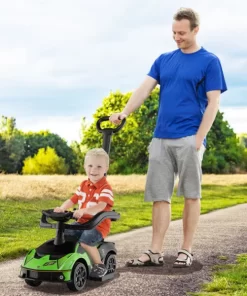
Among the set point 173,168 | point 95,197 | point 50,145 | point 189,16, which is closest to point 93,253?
point 95,197

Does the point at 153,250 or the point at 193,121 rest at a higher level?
the point at 193,121

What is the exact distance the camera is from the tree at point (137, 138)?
43.6 meters

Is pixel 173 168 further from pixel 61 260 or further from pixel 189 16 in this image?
pixel 61 260

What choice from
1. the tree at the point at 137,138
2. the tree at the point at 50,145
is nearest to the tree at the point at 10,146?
the tree at the point at 50,145

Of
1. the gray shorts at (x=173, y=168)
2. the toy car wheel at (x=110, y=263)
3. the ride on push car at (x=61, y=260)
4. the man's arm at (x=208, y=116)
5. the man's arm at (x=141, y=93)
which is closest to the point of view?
the ride on push car at (x=61, y=260)

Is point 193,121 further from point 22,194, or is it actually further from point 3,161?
point 3,161

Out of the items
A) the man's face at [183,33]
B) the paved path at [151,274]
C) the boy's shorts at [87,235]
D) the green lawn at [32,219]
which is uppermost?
the man's face at [183,33]

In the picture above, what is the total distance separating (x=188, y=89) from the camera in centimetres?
641

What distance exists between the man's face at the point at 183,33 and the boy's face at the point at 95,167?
1.51 metres

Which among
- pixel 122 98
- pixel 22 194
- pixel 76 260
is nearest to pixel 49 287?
A: pixel 76 260

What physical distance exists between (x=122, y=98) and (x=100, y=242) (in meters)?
39.9

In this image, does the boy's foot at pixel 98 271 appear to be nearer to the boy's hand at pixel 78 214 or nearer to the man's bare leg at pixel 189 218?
the boy's hand at pixel 78 214

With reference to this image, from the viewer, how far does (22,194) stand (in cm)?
1742

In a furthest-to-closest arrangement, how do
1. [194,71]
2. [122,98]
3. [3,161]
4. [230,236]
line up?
[3,161]
[122,98]
[230,236]
[194,71]
